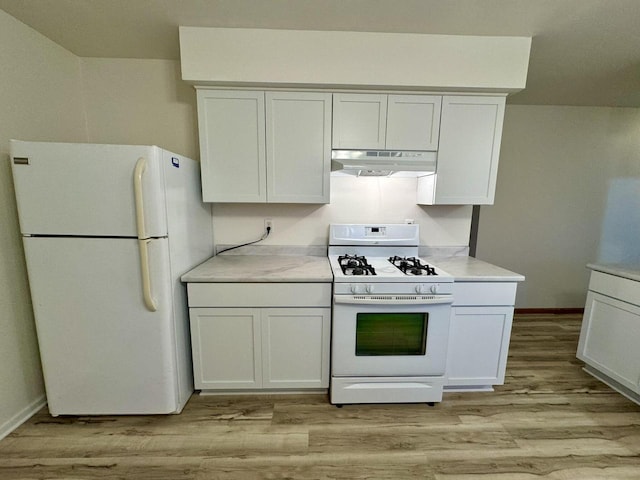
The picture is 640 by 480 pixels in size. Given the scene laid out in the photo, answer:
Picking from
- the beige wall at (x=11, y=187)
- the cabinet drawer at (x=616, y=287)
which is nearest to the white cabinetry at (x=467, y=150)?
the cabinet drawer at (x=616, y=287)

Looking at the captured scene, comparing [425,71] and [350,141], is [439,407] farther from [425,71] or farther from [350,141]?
[425,71]

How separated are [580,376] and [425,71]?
275cm

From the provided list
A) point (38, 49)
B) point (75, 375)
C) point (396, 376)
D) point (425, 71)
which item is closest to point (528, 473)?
point (396, 376)

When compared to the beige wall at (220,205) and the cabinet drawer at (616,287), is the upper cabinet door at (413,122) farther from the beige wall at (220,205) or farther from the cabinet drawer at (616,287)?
the cabinet drawer at (616,287)

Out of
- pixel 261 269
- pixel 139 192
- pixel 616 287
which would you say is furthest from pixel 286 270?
pixel 616 287

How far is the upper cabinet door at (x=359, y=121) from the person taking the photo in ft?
6.39

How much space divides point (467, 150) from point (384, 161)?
0.71 m

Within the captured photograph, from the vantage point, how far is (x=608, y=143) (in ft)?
10.3

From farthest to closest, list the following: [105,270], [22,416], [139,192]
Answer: [22,416] < [105,270] < [139,192]

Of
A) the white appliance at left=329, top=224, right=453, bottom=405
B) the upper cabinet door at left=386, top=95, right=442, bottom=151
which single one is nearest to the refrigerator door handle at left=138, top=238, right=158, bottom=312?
the white appliance at left=329, top=224, right=453, bottom=405

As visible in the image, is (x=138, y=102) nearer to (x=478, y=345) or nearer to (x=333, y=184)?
(x=333, y=184)

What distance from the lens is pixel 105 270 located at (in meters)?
1.54

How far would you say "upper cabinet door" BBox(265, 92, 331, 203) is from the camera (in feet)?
6.33

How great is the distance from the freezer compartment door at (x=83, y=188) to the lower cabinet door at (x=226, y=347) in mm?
683
